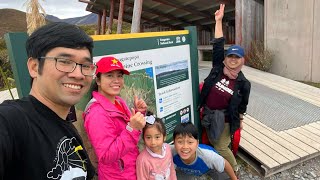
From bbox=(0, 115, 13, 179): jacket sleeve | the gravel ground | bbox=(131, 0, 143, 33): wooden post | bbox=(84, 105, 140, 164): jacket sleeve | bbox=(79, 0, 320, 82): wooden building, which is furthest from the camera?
bbox=(131, 0, 143, 33): wooden post

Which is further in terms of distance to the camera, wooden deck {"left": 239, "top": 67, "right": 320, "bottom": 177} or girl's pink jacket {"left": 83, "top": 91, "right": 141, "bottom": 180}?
wooden deck {"left": 239, "top": 67, "right": 320, "bottom": 177}

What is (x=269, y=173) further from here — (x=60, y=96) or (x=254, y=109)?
(x=60, y=96)

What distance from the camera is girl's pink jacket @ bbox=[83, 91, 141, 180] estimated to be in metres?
2.04

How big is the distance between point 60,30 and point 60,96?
29 centimetres

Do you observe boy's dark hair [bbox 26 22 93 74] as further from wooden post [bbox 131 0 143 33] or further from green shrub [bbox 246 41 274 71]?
green shrub [bbox 246 41 274 71]

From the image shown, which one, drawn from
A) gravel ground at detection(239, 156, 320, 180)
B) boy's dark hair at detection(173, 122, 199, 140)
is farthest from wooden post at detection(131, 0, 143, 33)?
boy's dark hair at detection(173, 122, 199, 140)

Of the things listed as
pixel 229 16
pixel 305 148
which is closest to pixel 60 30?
pixel 305 148

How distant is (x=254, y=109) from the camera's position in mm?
5906

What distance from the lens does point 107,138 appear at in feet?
6.81

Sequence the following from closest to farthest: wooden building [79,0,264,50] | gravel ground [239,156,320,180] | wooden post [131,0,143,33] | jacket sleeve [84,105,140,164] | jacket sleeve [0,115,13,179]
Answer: jacket sleeve [0,115,13,179] < jacket sleeve [84,105,140,164] < gravel ground [239,156,320,180] < wooden post [131,0,143,33] < wooden building [79,0,264,50]

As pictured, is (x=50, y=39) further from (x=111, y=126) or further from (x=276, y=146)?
(x=276, y=146)

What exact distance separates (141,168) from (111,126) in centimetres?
61

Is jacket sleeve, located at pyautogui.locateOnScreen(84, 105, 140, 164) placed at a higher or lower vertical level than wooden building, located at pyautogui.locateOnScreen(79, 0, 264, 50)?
lower

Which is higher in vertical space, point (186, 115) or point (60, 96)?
point (60, 96)
